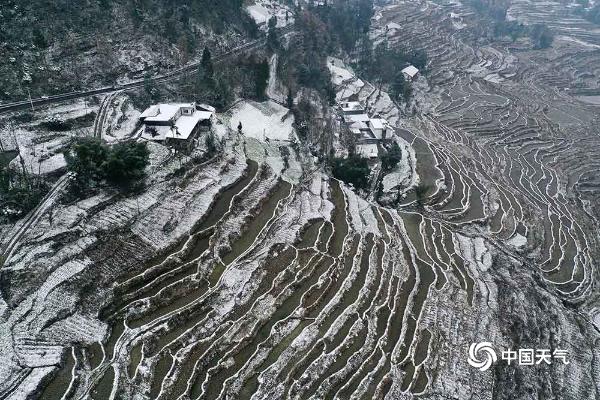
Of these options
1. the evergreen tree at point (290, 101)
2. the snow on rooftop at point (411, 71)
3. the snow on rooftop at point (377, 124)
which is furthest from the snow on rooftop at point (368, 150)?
the snow on rooftop at point (411, 71)

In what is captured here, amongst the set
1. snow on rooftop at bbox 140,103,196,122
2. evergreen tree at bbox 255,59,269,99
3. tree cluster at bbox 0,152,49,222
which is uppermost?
tree cluster at bbox 0,152,49,222

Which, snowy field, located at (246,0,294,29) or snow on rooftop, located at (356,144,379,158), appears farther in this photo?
snowy field, located at (246,0,294,29)

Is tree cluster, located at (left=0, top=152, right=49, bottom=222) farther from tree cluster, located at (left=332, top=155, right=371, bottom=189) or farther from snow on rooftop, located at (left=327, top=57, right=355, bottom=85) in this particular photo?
snow on rooftop, located at (left=327, top=57, right=355, bottom=85)

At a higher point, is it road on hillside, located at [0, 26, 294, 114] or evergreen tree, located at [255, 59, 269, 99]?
road on hillside, located at [0, 26, 294, 114]

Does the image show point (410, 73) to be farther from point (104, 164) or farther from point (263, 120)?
point (104, 164)

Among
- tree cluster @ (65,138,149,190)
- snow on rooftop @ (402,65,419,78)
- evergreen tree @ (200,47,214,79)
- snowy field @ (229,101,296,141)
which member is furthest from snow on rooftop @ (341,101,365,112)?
tree cluster @ (65,138,149,190)

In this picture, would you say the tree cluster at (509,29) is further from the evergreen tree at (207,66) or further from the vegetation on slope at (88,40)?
the evergreen tree at (207,66)
